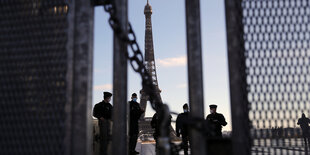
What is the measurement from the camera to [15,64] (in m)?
4.52

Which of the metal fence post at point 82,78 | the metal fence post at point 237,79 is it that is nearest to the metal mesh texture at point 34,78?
the metal fence post at point 82,78

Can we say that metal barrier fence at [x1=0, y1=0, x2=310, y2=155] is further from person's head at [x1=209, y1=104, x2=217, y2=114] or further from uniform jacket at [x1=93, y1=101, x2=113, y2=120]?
person's head at [x1=209, y1=104, x2=217, y2=114]

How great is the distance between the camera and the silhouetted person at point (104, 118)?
6785mm

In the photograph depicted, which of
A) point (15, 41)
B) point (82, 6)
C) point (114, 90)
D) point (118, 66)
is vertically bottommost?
point (114, 90)


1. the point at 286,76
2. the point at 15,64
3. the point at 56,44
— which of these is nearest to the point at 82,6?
Answer: the point at 56,44

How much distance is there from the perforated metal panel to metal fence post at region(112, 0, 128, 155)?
0.58 meters

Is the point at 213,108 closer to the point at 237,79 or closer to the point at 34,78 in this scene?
the point at 237,79

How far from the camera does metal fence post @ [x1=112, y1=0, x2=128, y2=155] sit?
4.55 metres

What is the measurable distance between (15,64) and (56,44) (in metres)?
0.72

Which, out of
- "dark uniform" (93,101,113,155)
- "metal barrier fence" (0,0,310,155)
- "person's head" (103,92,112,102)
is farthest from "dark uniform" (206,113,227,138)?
"metal barrier fence" (0,0,310,155)

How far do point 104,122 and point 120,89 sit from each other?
256 centimetres

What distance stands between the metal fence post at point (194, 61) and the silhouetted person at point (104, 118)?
302cm

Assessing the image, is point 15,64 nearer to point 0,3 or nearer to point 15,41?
point 15,41

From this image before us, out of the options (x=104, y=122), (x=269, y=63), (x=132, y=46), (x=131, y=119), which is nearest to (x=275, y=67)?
(x=269, y=63)
